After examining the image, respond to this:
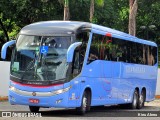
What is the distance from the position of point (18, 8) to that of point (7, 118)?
1289 inches

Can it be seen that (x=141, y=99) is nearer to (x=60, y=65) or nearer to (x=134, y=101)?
(x=134, y=101)

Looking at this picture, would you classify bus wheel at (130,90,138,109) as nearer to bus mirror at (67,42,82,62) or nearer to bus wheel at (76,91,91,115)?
bus wheel at (76,91,91,115)

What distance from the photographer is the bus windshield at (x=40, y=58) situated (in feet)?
51.2

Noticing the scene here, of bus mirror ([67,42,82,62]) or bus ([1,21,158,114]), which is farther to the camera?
bus ([1,21,158,114])

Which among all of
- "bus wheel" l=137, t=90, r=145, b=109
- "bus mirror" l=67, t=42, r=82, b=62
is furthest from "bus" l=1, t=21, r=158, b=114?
"bus wheel" l=137, t=90, r=145, b=109

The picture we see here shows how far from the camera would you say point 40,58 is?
51.8 feet

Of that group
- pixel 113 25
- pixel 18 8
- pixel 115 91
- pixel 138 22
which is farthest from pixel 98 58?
pixel 138 22

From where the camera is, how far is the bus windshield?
51.2ft

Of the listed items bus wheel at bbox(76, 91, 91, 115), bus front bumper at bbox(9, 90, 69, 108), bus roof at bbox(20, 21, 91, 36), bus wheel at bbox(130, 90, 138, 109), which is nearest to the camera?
bus front bumper at bbox(9, 90, 69, 108)

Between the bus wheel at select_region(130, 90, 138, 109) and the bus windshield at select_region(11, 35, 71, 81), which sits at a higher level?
the bus windshield at select_region(11, 35, 71, 81)

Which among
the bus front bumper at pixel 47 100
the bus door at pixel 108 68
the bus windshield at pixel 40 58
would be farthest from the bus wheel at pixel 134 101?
the bus windshield at pixel 40 58

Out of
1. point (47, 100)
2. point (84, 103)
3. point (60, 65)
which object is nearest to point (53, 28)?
point (60, 65)

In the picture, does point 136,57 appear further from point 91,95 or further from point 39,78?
point 39,78

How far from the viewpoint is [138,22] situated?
209 ft
